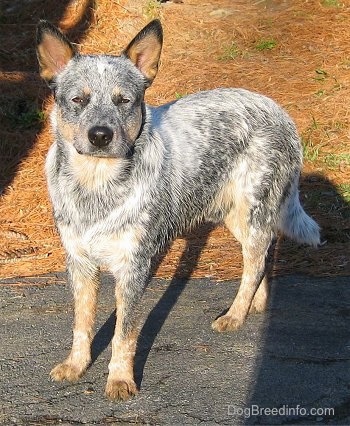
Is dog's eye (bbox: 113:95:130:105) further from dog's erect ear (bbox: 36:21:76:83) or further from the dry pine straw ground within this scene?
the dry pine straw ground

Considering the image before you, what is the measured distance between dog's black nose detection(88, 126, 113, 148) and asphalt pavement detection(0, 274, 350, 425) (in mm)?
1402

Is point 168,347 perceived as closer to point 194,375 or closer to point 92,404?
point 194,375

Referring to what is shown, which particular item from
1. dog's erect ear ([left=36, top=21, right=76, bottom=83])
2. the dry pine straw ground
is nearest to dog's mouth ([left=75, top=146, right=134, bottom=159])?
dog's erect ear ([left=36, top=21, right=76, bottom=83])

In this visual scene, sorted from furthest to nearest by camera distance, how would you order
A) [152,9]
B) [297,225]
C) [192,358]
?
[152,9]
[297,225]
[192,358]

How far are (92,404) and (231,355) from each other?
101 cm

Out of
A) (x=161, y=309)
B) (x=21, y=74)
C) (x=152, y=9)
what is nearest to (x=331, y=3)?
(x=152, y=9)

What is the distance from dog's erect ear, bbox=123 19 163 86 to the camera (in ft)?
15.8

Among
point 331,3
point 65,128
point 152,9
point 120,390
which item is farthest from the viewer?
point 331,3

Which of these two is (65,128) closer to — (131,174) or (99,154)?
(99,154)

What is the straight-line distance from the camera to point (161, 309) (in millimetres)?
5781

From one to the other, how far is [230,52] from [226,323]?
5684 mm

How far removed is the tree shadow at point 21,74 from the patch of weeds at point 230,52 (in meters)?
1.90

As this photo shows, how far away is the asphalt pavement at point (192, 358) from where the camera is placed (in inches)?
172

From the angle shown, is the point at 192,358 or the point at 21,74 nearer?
the point at 192,358
